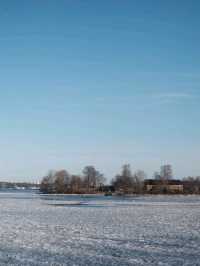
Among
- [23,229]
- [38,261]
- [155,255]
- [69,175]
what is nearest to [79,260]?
[38,261]

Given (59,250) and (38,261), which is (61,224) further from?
(38,261)

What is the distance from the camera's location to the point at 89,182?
139 m

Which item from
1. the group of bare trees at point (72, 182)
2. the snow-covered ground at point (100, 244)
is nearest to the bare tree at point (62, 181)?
the group of bare trees at point (72, 182)

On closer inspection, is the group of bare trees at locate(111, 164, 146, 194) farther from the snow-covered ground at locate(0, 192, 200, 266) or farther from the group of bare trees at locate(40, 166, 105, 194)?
the snow-covered ground at locate(0, 192, 200, 266)

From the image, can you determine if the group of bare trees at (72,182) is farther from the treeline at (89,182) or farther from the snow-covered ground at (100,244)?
the snow-covered ground at (100,244)

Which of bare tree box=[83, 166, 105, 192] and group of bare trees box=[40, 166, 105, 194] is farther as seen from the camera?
bare tree box=[83, 166, 105, 192]

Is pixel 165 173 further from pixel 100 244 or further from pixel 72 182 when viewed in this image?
pixel 100 244

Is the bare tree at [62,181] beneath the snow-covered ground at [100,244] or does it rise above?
above

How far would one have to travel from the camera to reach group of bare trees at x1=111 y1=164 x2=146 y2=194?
119 metres

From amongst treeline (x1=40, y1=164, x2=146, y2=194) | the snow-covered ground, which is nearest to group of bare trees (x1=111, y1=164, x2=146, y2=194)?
treeline (x1=40, y1=164, x2=146, y2=194)

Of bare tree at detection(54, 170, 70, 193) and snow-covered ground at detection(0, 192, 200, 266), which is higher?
bare tree at detection(54, 170, 70, 193)

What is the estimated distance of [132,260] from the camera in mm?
12531

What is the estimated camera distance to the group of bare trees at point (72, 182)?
124512 millimetres

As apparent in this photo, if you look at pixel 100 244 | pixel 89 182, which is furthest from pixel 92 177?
pixel 100 244
